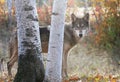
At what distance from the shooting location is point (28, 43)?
18.7 ft

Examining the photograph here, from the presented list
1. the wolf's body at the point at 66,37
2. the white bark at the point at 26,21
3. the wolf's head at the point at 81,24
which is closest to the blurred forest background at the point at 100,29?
the wolf's body at the point at 66,37

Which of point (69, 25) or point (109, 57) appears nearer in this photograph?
point (69, 25)

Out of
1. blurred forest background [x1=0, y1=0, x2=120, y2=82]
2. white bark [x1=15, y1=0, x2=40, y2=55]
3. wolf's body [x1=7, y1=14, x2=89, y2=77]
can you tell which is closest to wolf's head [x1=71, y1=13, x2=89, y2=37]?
wolf's body [x1=7, y1=14, x2=89, y2=77]

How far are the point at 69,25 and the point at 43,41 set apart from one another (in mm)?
810

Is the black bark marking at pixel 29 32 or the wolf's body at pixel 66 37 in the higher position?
the black bark marking at pixel 29 32

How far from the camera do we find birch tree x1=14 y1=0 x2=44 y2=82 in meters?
5.68

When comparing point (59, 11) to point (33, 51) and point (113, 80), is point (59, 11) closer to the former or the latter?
point (33, 51)

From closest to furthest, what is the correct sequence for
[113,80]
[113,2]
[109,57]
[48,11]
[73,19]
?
[113,80], [73,19], [113,2], [109,57], [48,11]

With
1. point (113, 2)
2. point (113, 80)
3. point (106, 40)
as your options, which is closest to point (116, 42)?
point (106, 40)

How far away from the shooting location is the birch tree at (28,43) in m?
5.68

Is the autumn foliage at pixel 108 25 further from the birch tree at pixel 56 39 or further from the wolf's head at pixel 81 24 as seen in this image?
the birch tree at pixel 56 39

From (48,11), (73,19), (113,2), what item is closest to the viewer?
(73,19)

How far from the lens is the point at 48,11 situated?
19078 mm

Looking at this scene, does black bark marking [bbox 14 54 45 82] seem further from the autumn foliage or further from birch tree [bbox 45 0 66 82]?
the autumn foliage
